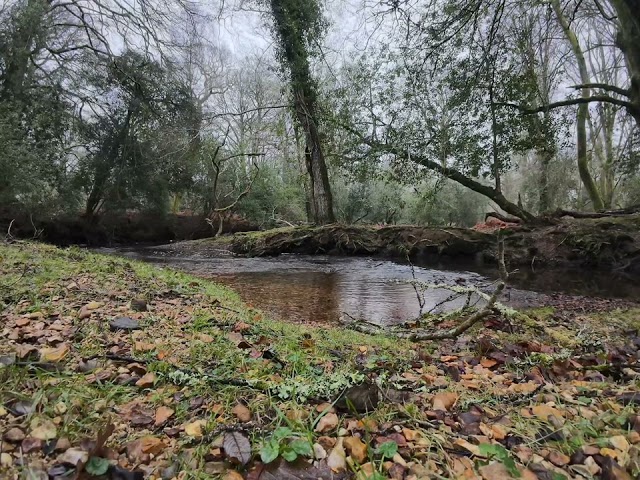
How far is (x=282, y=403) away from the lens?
1.44m

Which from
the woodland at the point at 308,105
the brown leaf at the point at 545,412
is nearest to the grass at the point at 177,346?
the brown leaf at the point at 545,412

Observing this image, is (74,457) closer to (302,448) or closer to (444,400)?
(302,448)

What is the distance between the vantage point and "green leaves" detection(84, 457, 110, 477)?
1018 millimetres

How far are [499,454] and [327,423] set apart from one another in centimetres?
55

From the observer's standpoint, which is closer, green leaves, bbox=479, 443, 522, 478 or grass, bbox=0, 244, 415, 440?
green leaves, bbox=479, 443, 522, 478

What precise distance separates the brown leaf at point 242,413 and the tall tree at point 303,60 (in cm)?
1025

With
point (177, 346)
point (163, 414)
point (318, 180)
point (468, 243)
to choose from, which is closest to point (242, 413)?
point (163, 414)

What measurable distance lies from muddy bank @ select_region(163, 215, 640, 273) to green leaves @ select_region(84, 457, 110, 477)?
28.1 feet

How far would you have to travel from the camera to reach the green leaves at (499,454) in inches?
42.3

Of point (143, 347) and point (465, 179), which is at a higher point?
point (465, 179)

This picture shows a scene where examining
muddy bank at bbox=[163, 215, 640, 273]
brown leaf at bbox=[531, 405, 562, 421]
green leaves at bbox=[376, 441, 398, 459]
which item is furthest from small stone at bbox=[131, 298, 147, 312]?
muddy bank at bbox=[163, 215, 640, 273]

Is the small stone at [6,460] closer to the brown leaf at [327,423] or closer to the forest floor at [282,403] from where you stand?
the forest floor at [282,403]

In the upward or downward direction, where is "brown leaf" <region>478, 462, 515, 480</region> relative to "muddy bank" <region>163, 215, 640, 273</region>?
downward

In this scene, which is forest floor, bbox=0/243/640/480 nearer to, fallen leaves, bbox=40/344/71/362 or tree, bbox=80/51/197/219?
fallen leaves, bbox=40/344/71/362
